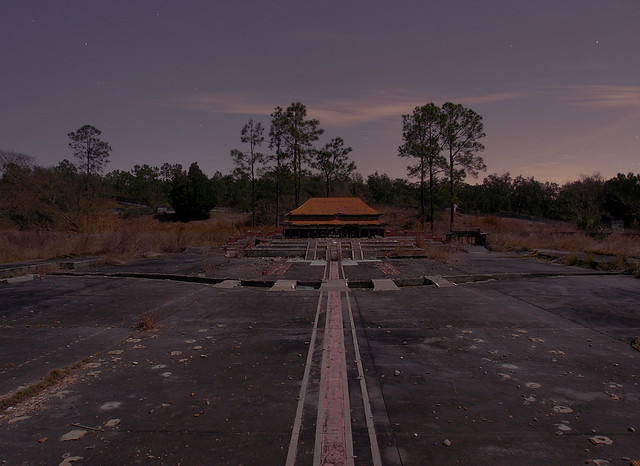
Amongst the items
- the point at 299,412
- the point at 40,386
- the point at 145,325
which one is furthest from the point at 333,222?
the point at 299,412

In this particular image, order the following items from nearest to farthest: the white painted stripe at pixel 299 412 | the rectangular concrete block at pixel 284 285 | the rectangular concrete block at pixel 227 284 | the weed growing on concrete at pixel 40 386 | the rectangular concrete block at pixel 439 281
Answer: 1. the white painted stripe at pixel 299 412
2. the weed growing on concrete at pixel 40 386
3. the rectangular concrete block at pixel 284 285
4. the rectangular concrete block at pixel 439 281
5. the rectangular concrete block at pixel 227 284

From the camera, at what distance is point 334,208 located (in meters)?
32.0

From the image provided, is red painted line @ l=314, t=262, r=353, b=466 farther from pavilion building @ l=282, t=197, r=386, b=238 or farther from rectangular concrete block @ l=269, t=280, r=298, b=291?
pavilion building @ l=282, t=197, r=386, b=238

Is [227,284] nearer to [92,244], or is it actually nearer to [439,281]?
[439,281]

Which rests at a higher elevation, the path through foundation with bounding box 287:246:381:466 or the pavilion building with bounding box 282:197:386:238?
the pavilion building with bounding box 282:197:386:238

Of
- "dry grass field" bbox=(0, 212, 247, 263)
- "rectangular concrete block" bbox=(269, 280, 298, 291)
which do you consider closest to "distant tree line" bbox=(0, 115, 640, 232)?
"dry grass field" bbox=(0, 212, 247, 263)

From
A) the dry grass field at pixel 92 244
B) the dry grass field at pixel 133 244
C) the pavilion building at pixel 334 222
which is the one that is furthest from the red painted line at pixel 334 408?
the pavilion building at pixel 334 222

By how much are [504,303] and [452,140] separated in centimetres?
2957

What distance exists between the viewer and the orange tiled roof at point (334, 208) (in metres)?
31.4

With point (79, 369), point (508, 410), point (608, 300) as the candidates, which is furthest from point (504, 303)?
point (79, 369)

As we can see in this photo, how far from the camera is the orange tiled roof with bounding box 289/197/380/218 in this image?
103 ft

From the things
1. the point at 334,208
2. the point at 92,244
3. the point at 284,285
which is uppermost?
the point at 334,208

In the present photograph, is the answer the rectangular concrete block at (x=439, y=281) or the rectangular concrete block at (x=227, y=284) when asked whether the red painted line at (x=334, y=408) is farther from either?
the rectangular concrete block at (x=439, y=281)

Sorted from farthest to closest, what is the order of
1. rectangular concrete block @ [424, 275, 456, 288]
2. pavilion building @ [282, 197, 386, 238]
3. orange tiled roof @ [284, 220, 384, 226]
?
orange tiled roof @ [284, 220, 384, 226] < pavilion building @ [282, 197, 386, 238] < rectangular concrete block @ [424, 275, 456, 288]
